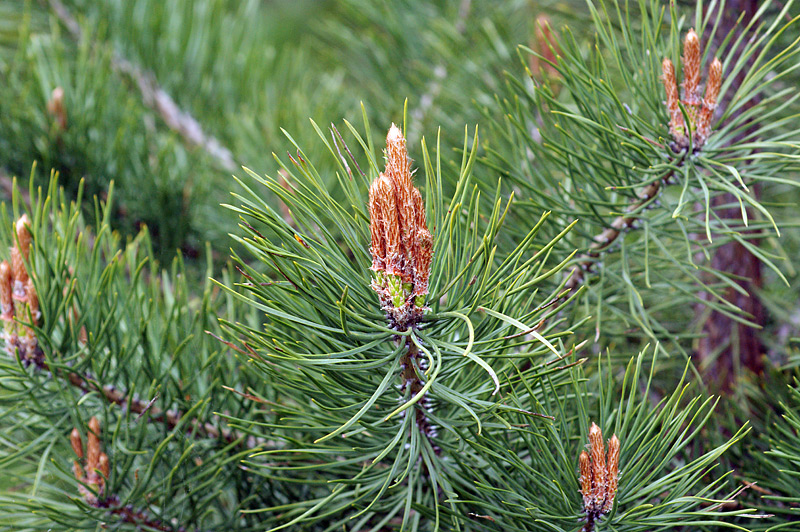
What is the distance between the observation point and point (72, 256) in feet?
1.59

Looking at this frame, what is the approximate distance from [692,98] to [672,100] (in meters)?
0.01

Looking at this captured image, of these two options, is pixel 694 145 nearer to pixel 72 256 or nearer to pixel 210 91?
pixel 72 256

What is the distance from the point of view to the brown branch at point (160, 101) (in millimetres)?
842

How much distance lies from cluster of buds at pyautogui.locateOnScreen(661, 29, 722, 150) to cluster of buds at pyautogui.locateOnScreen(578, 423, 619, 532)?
21cm

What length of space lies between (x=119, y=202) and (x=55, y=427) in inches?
12.7

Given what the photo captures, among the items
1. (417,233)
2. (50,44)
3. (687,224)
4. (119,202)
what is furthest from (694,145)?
(50,44)

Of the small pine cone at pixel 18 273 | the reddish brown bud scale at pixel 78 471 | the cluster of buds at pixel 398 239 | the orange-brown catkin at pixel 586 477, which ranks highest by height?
the small pine cone at pixel 18 273

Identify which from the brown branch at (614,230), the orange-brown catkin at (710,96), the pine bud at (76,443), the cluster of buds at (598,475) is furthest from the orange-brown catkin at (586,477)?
the pine bud at (76,443)

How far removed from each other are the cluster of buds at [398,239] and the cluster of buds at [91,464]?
0.24 meters

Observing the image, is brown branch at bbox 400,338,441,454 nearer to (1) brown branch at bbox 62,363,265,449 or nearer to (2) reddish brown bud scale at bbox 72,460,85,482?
(1) brown branch at bbox 62,363,265,449

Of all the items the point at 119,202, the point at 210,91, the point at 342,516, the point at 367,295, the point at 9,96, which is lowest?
the point at 342,516

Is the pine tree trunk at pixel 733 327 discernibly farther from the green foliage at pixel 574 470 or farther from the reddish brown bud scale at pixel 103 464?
the reddish brown bud scale at pixel 103 464

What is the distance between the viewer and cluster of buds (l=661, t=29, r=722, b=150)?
1.34 feet

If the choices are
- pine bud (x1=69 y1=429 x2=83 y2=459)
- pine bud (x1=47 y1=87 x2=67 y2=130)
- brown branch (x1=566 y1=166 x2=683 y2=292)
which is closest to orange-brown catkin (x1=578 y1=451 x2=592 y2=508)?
brown branch (x1=566 y1=166 x2=683 y2=292)
